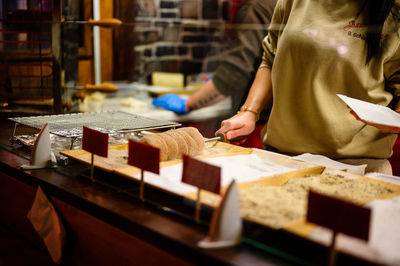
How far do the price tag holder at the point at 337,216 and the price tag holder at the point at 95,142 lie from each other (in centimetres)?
57

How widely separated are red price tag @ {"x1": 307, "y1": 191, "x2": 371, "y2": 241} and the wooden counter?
7cm

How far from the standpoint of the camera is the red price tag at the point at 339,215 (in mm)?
661

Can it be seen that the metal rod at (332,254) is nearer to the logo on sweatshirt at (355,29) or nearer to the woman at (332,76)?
the woman at (332,76)

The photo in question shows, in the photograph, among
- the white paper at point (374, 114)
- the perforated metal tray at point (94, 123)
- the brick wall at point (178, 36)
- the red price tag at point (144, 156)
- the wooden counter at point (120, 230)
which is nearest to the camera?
the wooden counter at point (120, 230)

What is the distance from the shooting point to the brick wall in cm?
508

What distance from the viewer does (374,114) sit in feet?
3.70

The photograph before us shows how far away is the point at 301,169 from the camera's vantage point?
1.20 meters

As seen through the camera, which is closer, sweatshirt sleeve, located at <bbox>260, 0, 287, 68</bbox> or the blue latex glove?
sweatshirt sleeve, located at <bbox>260, 0, 287, 68</bbox>

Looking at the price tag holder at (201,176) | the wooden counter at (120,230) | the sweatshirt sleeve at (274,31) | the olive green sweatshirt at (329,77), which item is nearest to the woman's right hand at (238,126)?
the olive green sweatshirt at (329,77)

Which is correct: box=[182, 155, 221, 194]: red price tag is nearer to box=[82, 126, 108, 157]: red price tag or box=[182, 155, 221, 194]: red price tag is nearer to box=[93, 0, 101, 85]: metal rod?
box=[82, 126, 108, 157]: red price tag

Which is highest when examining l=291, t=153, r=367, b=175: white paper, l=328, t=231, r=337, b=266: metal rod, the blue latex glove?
l=328, t=231, r=337, b=266: metal rod

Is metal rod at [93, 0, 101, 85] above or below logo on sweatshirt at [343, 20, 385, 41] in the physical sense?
below

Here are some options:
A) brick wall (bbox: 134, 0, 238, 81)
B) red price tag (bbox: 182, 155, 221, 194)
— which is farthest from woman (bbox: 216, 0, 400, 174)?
brick wall (bbox: 134, 0, 238, 81)

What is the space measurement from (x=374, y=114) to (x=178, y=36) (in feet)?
16.0
